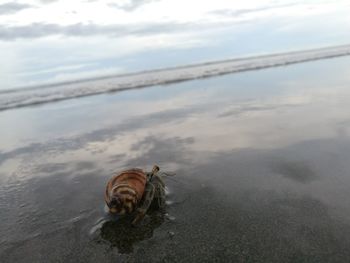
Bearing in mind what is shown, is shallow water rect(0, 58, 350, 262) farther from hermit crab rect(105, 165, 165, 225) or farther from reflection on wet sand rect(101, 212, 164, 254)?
hermit crab rect(105, 165, 165, 225)

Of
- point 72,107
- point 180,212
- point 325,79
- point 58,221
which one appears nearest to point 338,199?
point 180,212

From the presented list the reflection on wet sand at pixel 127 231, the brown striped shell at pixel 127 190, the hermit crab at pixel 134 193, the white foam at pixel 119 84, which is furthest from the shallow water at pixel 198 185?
the white foam at pixel 119 84

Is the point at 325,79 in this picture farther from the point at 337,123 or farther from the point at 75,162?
the point at 75,162

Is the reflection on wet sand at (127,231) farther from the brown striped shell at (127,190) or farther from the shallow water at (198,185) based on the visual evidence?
the brown striped shell at (127,190)

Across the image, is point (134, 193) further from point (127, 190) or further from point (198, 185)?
point (198, 185)

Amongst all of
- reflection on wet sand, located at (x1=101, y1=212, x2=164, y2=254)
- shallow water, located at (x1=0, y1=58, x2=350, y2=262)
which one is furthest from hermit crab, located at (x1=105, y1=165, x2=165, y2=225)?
shallow water, located at (x1=0, y1=58, x2=350, y2=262)

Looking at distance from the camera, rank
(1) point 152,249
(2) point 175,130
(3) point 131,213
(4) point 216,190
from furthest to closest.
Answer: (2) point 175,130
(4) point 216,190
(3) point 131,213
(1) point 152,249
